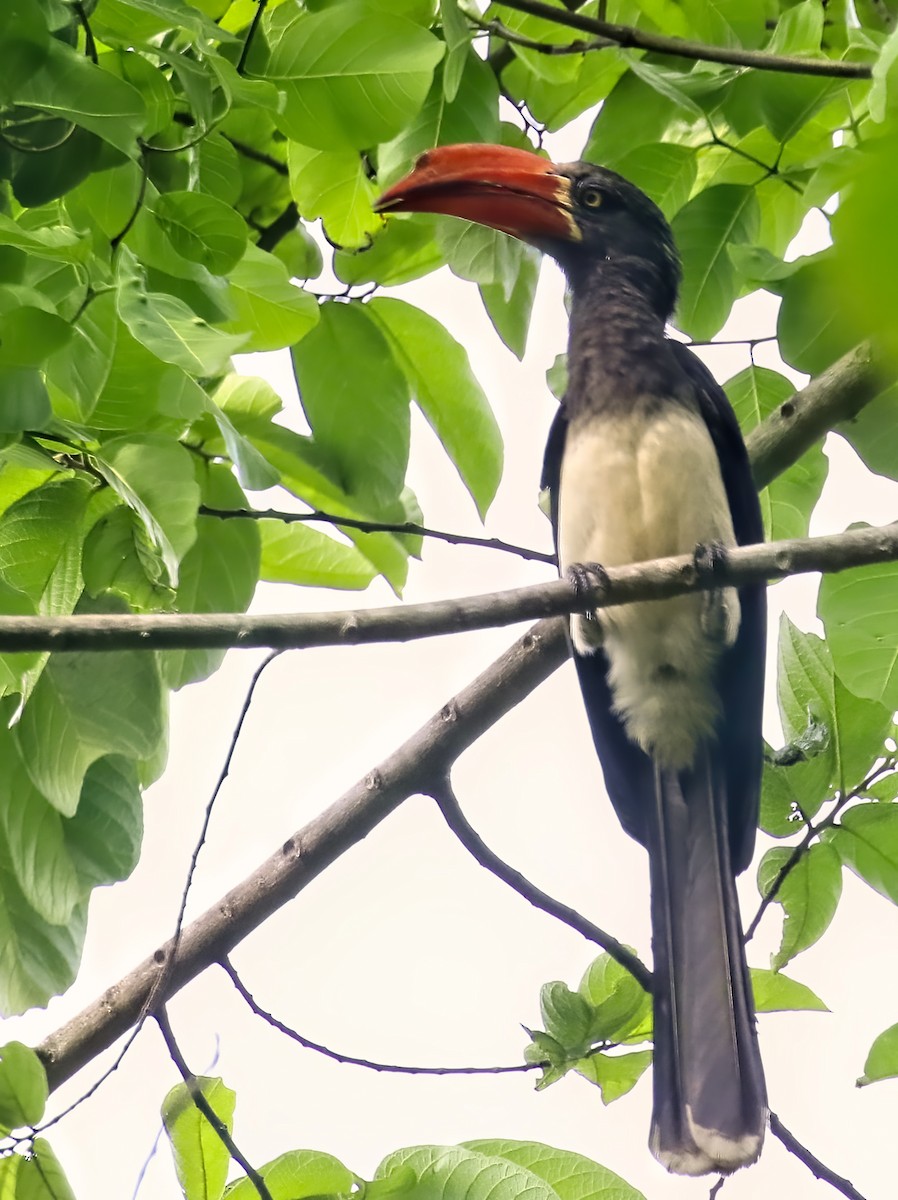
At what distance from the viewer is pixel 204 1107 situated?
186 centimetres

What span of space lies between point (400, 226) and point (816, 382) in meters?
0.76

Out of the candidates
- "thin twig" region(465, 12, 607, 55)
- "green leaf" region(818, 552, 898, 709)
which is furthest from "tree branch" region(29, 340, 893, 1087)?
"thin twig" region(465, 12, 607, 55)

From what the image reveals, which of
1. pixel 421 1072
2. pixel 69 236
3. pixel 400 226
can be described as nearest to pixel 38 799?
pixel 69 236

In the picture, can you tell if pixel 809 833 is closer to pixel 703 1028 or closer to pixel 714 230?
pixel 703 1028

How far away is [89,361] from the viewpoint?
1454mm

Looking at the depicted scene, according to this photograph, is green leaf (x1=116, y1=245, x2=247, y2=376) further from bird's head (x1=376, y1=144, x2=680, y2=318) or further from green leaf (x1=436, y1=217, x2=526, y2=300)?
bird's head (x1=376, y1=144, x2=680, y2=318)

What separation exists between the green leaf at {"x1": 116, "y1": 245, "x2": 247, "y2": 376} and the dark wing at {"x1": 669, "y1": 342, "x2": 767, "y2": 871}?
1.57 meters

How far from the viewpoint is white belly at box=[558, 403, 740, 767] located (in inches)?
104

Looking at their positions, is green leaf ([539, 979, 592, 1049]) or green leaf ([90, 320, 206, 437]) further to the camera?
green leaf ([539, 979, 592, 1049])

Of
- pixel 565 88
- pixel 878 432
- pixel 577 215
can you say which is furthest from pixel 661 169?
pixel 577 215

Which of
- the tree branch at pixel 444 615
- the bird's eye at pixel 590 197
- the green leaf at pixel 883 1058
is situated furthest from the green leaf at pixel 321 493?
the bird's eye at pixel 590 197

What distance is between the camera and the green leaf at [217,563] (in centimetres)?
193

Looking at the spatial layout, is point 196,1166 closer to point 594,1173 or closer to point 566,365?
point 594,1173

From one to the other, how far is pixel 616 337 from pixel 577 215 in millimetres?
408
